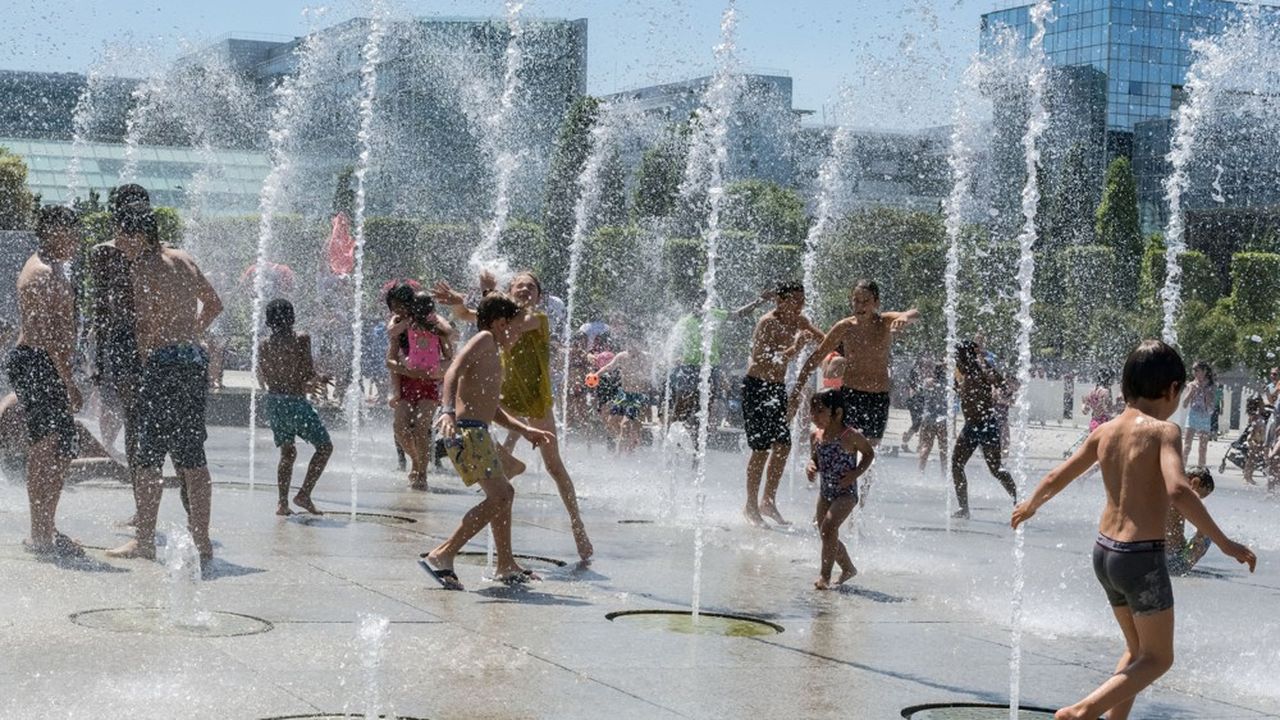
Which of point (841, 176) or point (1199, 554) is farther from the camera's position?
point (841, 176)

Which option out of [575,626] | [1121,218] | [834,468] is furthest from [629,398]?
[1121,218]

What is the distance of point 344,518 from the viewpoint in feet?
34.7

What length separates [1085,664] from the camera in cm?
688

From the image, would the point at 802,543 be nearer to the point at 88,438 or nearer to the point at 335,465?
the point at 88,438

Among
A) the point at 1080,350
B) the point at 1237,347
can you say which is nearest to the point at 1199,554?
the point at 1237,347

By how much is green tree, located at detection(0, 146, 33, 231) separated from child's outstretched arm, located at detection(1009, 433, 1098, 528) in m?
30.4

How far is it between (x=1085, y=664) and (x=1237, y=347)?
43.6 metres

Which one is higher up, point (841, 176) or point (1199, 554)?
point (841, 176)

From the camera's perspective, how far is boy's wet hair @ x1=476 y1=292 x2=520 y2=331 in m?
8.04

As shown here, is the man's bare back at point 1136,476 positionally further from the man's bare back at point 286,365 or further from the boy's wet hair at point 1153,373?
the man's bare back at point 286,365

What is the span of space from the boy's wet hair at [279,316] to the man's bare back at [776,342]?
2.83m

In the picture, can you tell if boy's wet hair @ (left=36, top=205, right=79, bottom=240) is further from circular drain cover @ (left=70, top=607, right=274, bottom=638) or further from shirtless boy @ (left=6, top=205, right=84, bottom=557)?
circular drain cover @ (left=70, top=607, right=274, bottom=638)

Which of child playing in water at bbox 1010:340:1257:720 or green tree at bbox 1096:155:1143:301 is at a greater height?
green tree at bbox 1096:155:1143:301

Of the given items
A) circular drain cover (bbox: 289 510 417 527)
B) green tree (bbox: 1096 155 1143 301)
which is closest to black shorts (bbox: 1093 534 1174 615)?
circular drain cover (bbox: 289 510 417 527)
